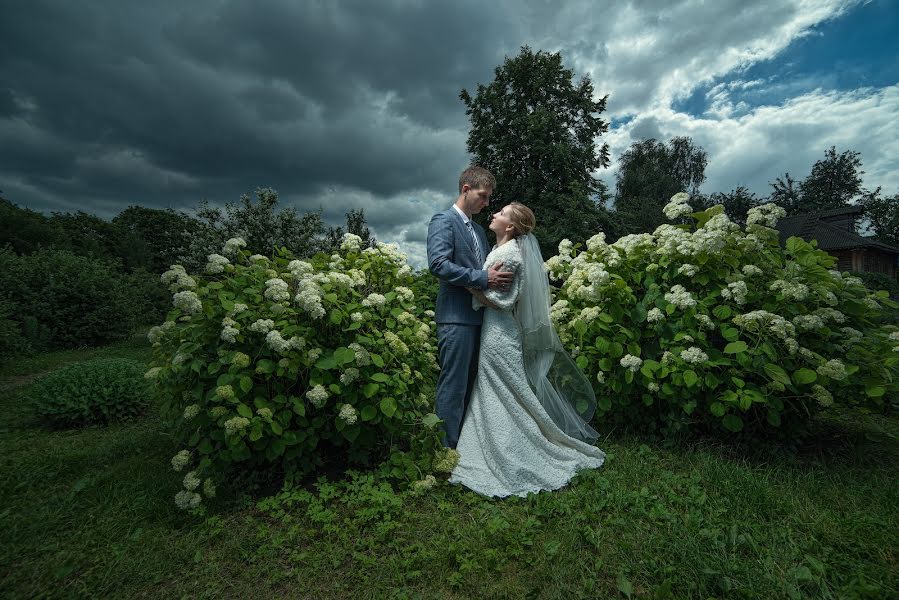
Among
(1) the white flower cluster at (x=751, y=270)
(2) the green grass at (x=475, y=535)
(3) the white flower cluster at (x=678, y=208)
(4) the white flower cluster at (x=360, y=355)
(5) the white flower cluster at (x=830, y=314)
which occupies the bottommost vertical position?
(2) the green grass at (x=475, y=535)

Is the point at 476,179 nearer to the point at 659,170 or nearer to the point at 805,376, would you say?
the point at 805,376

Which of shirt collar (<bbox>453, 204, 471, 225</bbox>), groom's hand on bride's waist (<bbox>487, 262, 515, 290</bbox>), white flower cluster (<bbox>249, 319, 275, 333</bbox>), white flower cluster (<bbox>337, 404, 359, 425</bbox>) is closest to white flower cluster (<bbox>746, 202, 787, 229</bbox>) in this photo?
groom's hand on bride's waist (<bbox>487, 262, 515, 290</bbox>)

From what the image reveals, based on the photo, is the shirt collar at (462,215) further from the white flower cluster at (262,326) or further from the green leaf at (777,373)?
the green leaf at (777,373)

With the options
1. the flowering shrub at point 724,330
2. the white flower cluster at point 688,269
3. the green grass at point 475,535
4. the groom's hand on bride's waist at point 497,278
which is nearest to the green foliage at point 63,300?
the green grass at point 475,535

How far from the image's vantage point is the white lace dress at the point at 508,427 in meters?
3.13

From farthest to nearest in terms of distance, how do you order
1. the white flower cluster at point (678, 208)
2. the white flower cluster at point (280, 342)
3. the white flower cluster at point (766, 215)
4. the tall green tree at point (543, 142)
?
the tall green tree at point (543, 142)
the white flower cluster at point (678, 208)
the white flower cluster at point (766, 215)
the white flower cluster at point (280, 342)

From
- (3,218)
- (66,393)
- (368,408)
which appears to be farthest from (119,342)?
(3,218)

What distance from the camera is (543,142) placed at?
Result: 727 inches

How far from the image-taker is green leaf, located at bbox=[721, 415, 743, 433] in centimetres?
330

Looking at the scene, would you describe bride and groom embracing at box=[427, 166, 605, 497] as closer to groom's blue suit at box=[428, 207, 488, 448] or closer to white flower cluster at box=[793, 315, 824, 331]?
groom's blue suit at box=[428, 207, 488, 448]

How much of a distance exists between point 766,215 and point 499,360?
281 cm

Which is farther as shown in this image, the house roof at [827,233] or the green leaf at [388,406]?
the house roof at [827,233]

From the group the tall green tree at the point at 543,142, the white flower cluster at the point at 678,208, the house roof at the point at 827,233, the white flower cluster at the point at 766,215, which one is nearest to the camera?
the white flower cluster at the point at 766,215

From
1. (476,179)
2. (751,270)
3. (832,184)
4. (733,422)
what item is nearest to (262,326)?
(476,179)
